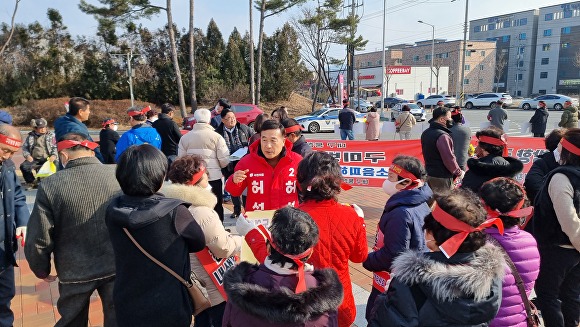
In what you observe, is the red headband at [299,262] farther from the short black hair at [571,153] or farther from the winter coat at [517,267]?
the short black hair at [571,153]

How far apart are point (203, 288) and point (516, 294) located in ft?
6.06

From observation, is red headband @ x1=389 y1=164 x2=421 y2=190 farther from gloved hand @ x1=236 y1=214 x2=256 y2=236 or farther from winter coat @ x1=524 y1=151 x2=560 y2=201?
winter coat @ x1=524 y1=151 x2=560 y2=201

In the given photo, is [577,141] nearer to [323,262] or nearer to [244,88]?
[323,262]

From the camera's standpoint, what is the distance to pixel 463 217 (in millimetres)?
1721

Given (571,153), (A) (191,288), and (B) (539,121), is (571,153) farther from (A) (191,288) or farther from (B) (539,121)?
(B) (539,121)

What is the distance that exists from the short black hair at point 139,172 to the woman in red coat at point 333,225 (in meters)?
0.88

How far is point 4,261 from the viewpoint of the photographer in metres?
2.68

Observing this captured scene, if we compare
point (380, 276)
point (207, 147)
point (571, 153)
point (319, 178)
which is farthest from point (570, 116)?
point (319, 178)

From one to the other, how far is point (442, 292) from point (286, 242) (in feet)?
2.23

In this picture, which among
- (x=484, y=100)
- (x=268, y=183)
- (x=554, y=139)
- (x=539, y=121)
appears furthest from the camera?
(x=484, y=100)

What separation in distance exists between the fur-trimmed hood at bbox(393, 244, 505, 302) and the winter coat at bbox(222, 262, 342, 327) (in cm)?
33

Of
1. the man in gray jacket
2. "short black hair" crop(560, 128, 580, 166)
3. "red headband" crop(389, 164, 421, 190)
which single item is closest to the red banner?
"short black hair" crop(560, 128, 580, 166)

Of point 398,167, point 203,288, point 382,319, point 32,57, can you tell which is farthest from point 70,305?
point 32,57

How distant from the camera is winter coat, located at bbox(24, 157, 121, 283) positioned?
229 cm
